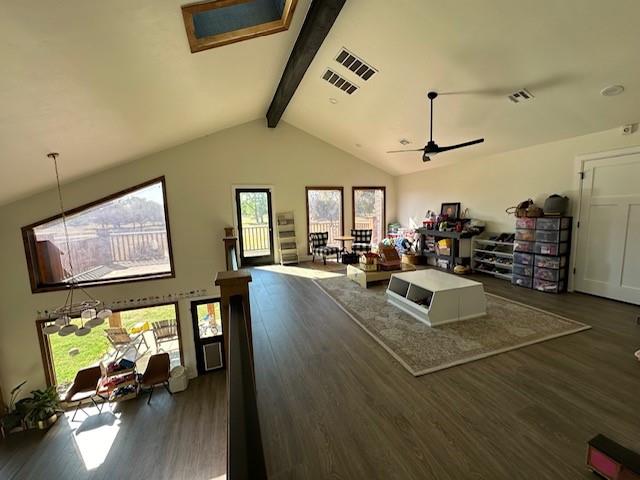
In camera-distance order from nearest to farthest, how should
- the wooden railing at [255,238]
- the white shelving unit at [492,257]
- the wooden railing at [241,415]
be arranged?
the wooden railing at [241,415]
the white shelving unit at [492,257]
the wooden railing at [255,238]

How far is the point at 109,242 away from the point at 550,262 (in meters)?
8.23

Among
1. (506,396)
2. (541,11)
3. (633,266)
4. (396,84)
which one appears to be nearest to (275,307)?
(506,396)

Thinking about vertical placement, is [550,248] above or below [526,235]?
below

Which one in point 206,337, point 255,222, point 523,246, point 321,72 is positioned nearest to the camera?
point 321,72

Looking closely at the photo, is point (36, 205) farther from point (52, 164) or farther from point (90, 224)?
point (52, 164)

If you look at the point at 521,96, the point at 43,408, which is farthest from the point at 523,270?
the point at 43,408

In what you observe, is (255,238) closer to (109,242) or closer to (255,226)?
(255,226)

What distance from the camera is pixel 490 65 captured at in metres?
3.25

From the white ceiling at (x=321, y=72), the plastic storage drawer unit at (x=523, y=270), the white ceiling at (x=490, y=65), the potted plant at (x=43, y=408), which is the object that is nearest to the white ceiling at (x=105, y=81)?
the white ceiling at (x=321, y=72)

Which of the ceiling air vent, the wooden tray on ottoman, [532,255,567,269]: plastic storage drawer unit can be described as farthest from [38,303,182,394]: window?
[532,255,567,269]: plastic storage drawer unit

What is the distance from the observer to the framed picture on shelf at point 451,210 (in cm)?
606

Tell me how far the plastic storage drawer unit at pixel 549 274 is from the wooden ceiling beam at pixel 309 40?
15.5 ft

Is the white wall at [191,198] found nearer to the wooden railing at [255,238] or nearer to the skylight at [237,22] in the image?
the wooden railing at [255,238]

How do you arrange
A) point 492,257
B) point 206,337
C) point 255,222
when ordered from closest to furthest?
point 492,257
point 206,337
point 255,222
